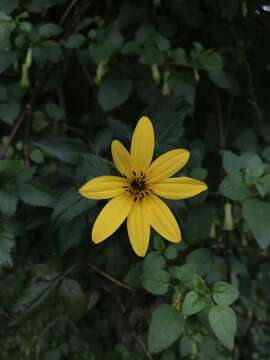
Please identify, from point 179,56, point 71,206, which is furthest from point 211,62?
point 71,206

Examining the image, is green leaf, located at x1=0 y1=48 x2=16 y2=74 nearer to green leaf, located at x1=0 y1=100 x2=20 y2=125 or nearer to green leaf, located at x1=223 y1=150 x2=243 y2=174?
green leaf, located at x1=0 y1=100 x2=20 y2=125

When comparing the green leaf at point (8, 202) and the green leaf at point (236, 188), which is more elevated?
the green leaf at point (236, 188)

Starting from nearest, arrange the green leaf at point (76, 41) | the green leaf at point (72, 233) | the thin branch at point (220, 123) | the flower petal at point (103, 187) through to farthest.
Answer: the flower petal at point (103, 187), the green leaf at point (72, 233), the green leaf at point (76, 41), the thin branch at point (220, 123)

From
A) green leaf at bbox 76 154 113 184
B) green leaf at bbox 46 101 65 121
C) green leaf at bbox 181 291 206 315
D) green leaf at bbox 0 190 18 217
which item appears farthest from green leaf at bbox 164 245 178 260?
green leaf at bbox 46 101 65 121

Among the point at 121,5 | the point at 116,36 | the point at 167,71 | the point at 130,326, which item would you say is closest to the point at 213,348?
the point at 130,326

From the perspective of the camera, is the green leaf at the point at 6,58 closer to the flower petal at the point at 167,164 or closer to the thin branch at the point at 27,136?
the thin branch at the point at 27,136

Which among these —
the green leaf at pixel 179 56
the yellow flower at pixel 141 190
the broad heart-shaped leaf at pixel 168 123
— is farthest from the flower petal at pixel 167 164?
the green leaf at pixel 179 56
